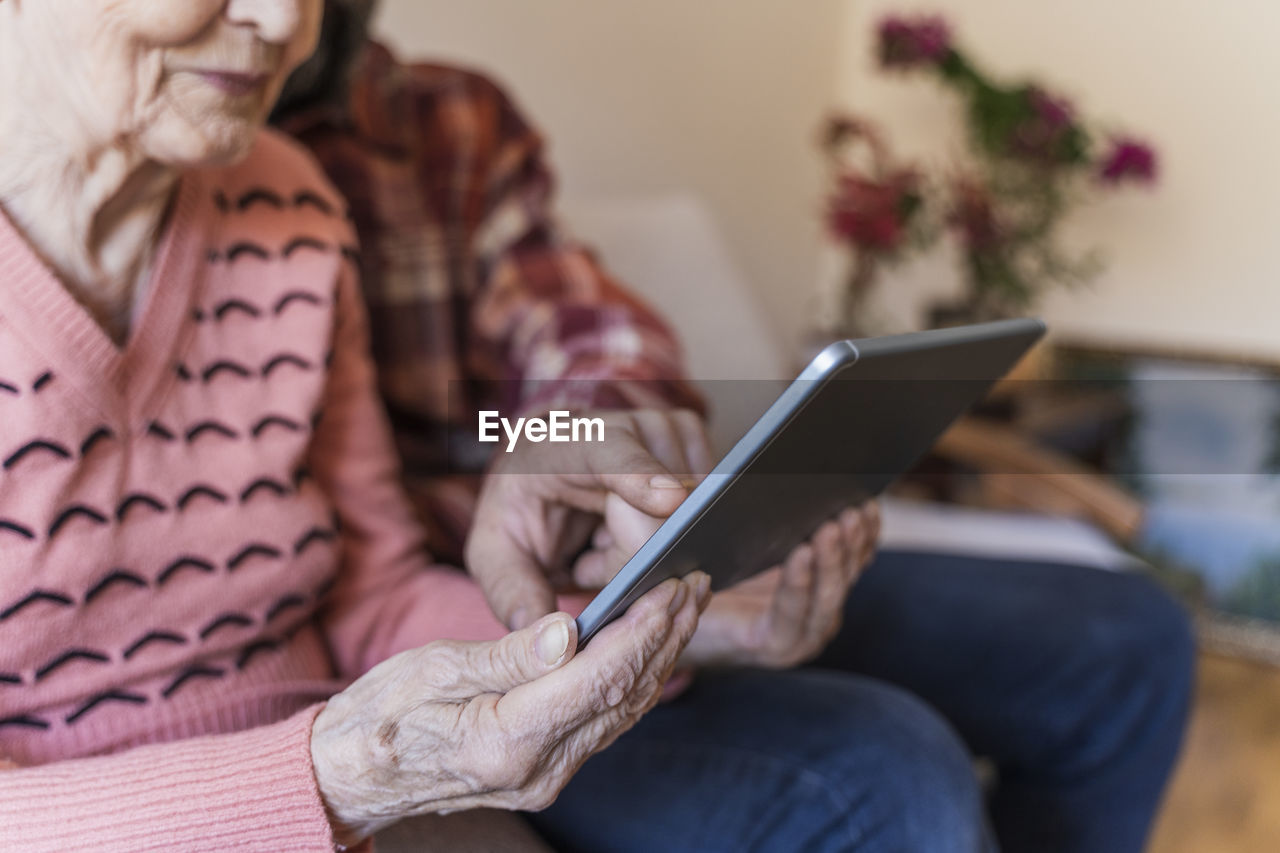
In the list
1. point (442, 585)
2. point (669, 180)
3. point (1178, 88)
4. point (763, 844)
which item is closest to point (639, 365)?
point (442, 585)

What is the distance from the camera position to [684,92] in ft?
6.44

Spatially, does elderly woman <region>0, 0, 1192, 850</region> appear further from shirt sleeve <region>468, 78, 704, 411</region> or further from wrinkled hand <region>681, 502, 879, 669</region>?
shirt sleeve <region>468, 78, 704, 411</region>

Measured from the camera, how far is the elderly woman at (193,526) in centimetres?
45

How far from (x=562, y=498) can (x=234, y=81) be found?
0.27 meters

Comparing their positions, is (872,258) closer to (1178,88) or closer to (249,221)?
(1178,88)

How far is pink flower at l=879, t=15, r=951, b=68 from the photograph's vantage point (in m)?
1.74

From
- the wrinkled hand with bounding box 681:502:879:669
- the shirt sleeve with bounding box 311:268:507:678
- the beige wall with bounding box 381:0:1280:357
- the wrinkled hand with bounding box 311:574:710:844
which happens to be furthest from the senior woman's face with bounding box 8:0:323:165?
the beige wall with bounding box 381:0:1280:357

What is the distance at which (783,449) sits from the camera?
16.6 inches

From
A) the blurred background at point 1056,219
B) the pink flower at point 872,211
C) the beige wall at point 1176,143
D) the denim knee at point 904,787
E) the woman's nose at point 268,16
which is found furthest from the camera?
the beige wall at point 1176,143

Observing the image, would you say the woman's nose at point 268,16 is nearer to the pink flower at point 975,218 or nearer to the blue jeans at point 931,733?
the blue jeans at point 931,733

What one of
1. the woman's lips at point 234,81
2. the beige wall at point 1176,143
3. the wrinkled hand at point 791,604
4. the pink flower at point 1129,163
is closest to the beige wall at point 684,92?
the beige wall at point 1176,143

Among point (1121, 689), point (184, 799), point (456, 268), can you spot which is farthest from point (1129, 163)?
point (184, 799)

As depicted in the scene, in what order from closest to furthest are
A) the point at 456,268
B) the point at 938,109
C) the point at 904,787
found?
the point at 904,787
the point at 456,268
the point at 938,109

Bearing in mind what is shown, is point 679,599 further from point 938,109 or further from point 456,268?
point 938,109
